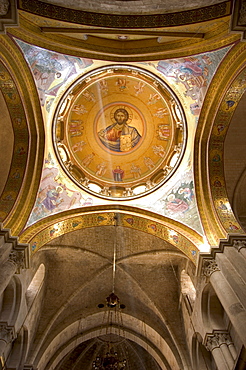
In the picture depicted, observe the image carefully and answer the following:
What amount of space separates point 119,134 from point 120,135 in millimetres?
57

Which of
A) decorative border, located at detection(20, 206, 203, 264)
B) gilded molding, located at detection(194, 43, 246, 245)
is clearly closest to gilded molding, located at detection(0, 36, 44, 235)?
decorative border, located at detection(20, 206, 203, 264)

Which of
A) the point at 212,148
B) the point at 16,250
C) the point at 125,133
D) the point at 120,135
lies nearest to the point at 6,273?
the point at 16,250

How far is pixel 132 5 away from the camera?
6.37 m

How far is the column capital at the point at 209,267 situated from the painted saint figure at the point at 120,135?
5689mm

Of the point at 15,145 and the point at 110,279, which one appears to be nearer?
the point at 15,145

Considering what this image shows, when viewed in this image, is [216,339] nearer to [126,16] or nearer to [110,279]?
[110,279]

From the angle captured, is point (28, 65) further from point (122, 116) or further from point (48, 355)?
point (48, 355)

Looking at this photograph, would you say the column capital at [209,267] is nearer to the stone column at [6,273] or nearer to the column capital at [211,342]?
the column capital at [211,342]

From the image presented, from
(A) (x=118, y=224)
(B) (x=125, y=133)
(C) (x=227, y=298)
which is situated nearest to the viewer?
Result: (C) (x=227, y=298)

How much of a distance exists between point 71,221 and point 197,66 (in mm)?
6572

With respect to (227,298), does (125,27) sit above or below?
above

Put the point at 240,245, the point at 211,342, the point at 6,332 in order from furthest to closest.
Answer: the point at 211,342 < the point at 6,332 < the point at 240,245

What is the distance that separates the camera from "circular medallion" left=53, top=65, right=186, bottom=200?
10570 millimetres

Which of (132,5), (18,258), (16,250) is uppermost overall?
(132,5)
